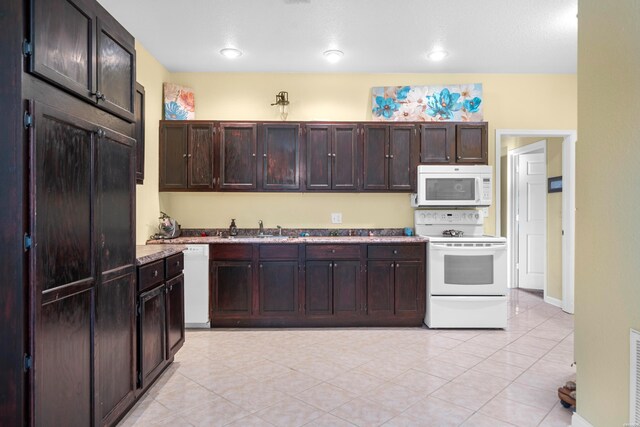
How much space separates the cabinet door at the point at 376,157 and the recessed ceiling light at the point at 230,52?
5.05ft

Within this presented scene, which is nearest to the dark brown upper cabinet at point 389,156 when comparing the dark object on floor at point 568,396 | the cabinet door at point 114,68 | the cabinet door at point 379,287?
the cabinet door at point 379,287

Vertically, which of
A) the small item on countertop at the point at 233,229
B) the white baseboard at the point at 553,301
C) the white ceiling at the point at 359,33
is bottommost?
the white baseboard at the point at 553,301

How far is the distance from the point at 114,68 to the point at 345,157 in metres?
2.52

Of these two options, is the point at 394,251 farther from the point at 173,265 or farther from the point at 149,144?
the point at 149,144

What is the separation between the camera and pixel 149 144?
3902 millimetres

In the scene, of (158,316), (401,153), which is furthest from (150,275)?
(401,153)

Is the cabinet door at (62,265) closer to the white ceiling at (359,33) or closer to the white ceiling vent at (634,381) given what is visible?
the white ceiling at (359,33)

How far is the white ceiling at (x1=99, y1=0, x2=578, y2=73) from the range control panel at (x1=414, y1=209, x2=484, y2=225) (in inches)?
64.4

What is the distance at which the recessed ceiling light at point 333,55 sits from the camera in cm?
387

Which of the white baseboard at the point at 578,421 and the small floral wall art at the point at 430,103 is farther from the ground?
the small floral wall art at the point at 430,103

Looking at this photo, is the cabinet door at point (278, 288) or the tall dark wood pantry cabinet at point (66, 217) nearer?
the tall dark wood pantry cabinet at point (66, 217)

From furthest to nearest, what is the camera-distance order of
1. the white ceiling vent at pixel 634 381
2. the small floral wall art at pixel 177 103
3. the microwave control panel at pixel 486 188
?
1. the small floral wall art at pixel 177 103
2. the microwave control panel at pixel 486 188
3. the white ceiling vent at pixel 634 381

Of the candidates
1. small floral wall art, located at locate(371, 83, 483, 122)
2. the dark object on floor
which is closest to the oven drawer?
the dark object on floor

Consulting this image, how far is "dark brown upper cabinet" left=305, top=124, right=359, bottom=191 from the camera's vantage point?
13.6ft
